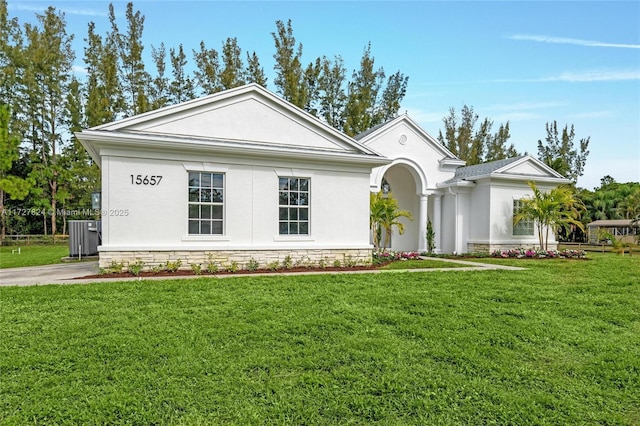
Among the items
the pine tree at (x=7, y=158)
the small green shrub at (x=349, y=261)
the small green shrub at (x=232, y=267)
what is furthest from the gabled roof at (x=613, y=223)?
the pine tree at (x=7, y=158)

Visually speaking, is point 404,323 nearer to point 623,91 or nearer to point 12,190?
point 623,91

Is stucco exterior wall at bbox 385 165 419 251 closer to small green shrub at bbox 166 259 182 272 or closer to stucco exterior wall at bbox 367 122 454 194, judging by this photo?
stucco exterior wall at bbox 367 122 454 194

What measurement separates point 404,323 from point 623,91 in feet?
45.2

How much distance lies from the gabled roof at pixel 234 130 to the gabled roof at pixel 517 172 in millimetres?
7551

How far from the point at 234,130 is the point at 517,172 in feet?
43.9

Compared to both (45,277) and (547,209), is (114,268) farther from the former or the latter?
(547,209)

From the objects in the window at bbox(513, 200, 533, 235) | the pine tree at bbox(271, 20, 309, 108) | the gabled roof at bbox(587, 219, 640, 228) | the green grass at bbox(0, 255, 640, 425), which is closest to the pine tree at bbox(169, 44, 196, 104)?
the pine tree at bbox(271, 20, 309, 108)

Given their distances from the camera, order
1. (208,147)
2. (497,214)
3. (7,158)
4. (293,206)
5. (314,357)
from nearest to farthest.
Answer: (314,357) → (208,147) → (293,206) → (497,214) → (7,158)

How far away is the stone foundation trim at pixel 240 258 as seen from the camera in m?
10.6

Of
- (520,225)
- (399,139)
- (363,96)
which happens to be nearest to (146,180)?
(399,139)

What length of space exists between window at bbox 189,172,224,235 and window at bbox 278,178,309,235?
179cm

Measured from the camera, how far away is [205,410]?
139 inches

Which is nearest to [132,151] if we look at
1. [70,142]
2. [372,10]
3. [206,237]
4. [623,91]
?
[206,237]

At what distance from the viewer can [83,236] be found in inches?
612
